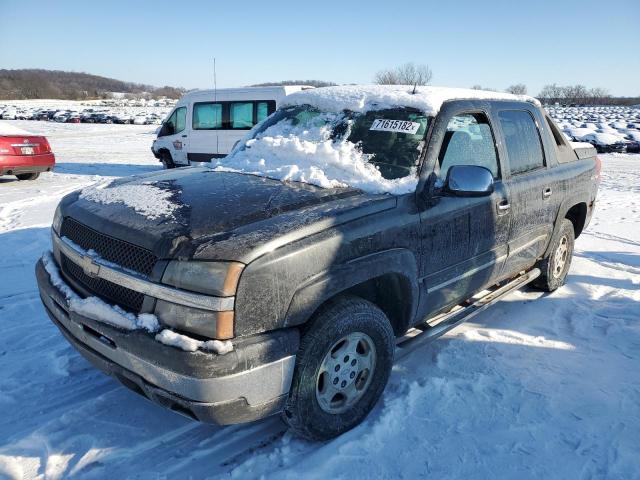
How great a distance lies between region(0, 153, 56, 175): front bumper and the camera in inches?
402

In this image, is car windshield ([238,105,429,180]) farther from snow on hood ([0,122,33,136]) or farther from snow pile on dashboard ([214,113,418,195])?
snow on hood ([0,122,33,136])

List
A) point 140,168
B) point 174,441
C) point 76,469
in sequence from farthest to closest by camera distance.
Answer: point 140,168
point 174,441
point 76,469

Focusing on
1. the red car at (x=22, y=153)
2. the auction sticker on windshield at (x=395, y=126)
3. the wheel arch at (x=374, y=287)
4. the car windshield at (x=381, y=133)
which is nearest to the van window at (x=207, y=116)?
the red car at (x=22, y=153)

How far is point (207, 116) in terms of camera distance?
41.6 feet

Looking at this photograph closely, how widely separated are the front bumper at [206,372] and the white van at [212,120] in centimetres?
1010

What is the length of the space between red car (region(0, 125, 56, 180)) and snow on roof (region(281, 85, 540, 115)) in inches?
354

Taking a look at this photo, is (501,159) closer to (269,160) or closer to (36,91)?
(269,160)

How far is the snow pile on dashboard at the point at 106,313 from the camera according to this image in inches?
84.0

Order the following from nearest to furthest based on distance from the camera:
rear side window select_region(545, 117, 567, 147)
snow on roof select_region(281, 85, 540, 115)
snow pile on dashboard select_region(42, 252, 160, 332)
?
snow pile on dashboard select_region(42, 252, 160, 332), snow on roof select_region(281, 85, 540, 115), rear side window select_region(545, 117, 567, 147)

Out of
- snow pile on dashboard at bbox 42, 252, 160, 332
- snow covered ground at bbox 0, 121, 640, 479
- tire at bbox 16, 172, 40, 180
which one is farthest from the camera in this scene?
tire at bbox 16, 172, 40, 180

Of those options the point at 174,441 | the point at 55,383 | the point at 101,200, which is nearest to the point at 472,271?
the point at 174,441

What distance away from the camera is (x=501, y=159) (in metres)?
3.58

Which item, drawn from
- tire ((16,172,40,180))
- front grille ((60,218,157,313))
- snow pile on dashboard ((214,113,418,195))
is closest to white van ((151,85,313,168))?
tire ((16,172,40,180))

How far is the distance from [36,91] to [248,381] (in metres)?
129
